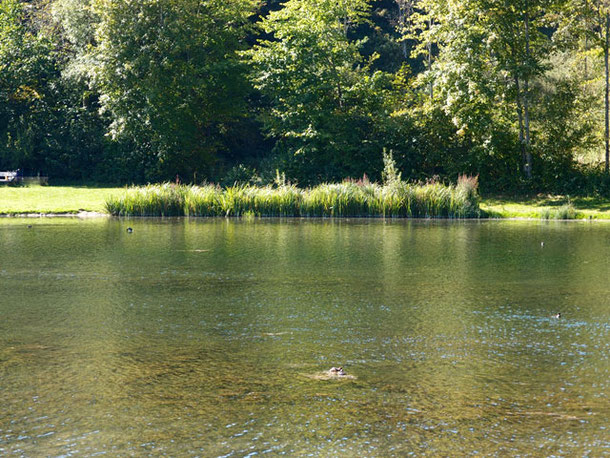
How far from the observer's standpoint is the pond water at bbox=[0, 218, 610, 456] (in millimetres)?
6098

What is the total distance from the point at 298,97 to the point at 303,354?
1137 inches

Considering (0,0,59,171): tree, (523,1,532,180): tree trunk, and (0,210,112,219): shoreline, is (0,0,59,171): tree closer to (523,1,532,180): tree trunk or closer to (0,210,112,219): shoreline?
(0,210,112,219): shoreline

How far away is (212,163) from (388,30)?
1876cm

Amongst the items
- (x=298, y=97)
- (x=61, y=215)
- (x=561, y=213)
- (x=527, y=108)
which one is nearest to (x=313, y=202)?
(x=298, y=97)

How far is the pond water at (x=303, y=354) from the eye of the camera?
6.10 metres

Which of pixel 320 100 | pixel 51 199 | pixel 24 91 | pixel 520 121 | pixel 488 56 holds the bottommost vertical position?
pixel 51 199

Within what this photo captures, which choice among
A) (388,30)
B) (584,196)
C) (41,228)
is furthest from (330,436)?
(388,30)

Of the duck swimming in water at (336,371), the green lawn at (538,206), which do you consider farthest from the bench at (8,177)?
the duck swimming in water at (336,371)

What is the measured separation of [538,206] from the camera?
30.8 metres

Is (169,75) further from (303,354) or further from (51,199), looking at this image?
(303,354)

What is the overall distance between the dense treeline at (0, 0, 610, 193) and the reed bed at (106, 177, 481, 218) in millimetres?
2893

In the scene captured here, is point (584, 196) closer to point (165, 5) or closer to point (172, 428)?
point (165, 5)

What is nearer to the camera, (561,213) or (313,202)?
(561,213)

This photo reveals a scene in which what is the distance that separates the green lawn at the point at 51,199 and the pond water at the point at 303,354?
13578 mm
